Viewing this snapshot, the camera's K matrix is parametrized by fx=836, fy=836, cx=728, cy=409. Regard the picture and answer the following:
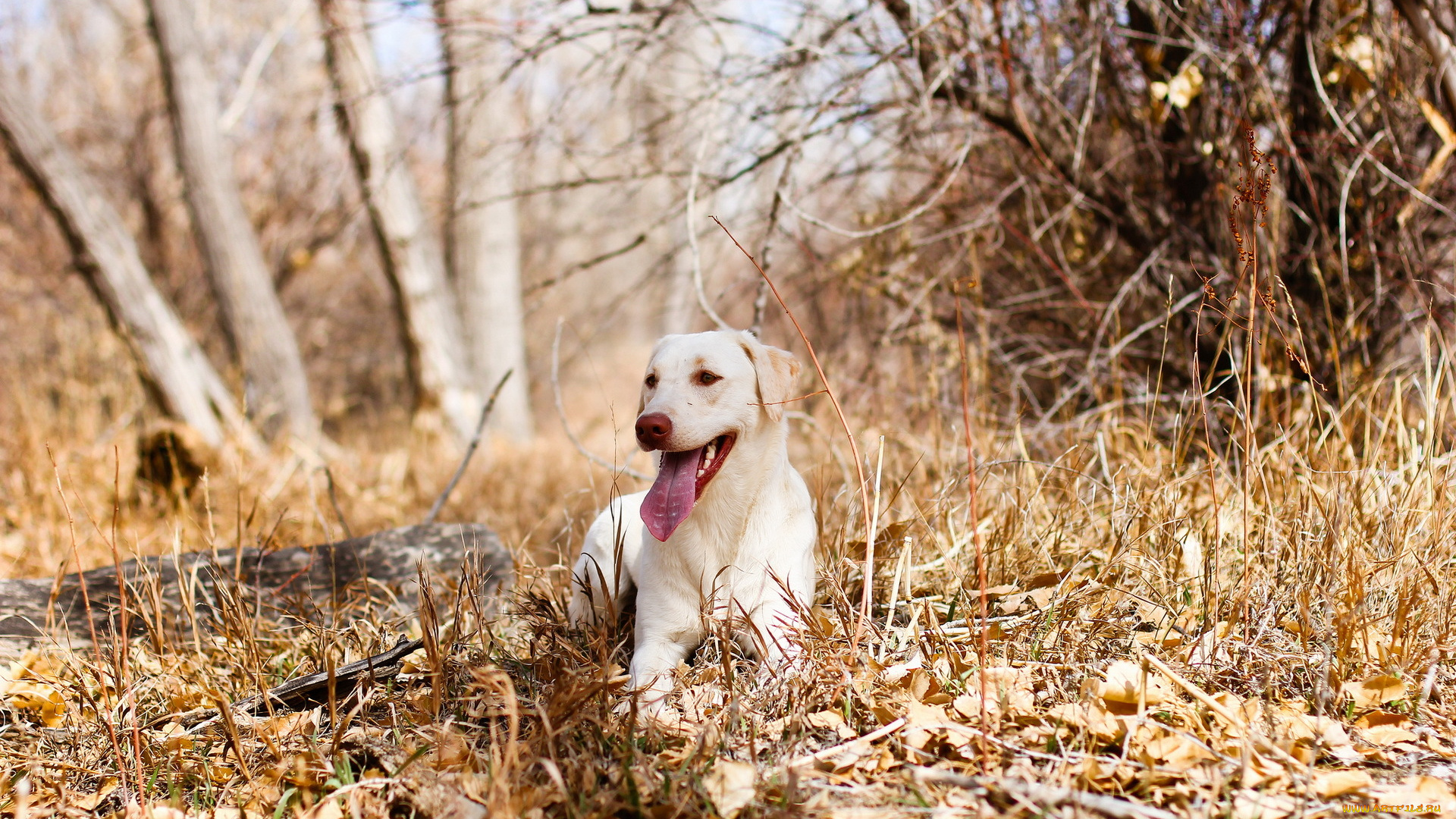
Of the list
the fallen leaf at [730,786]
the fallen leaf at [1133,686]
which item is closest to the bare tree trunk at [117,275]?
the fallen leaf at [730,786]

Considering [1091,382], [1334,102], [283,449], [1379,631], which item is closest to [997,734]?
[1379,631]

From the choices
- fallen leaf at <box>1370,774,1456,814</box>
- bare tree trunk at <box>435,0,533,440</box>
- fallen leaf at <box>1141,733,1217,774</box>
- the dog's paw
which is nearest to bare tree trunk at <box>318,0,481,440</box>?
Answer: bare tree trunk at <box>435,0,533,440</box>

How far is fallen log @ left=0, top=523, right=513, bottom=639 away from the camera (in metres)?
2.65

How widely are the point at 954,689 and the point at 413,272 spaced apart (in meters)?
6.32

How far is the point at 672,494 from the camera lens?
215cm

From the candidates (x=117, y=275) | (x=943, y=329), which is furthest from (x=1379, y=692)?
(x=117, y=275)

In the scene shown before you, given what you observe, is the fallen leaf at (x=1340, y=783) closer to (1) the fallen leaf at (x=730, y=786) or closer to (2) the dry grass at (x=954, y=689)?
(2) the dry grass at (x=954, y=689)

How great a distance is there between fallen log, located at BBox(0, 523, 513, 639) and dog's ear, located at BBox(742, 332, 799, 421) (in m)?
0.95

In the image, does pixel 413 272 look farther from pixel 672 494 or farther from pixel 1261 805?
pixel 1261 805

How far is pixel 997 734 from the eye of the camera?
1.86 m

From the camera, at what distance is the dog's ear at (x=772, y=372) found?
232cm

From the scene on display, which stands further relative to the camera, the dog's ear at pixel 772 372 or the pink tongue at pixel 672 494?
the dog's ear at pixel 772 372

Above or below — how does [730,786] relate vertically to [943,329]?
below

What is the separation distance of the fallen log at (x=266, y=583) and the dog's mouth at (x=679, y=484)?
61 cm
